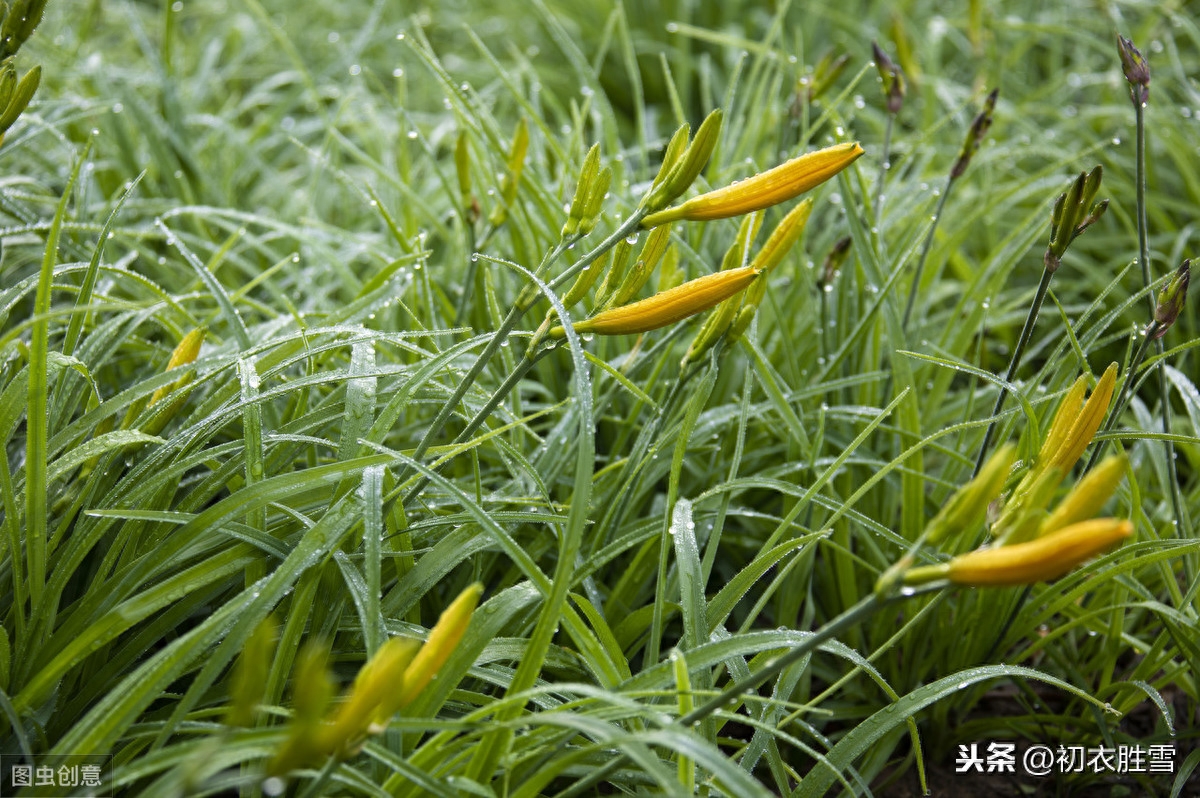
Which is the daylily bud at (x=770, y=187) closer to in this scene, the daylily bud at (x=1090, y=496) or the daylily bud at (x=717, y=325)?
the daylily bud at (x=717, y=325)

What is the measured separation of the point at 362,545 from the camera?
49.2 inches

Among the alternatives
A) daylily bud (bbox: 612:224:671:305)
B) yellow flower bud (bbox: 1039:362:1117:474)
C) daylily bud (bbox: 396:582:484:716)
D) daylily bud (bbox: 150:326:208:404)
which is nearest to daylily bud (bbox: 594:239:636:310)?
daylily bud (bbox: 612:224:671:305)

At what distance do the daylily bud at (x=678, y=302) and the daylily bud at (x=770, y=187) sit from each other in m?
0.07

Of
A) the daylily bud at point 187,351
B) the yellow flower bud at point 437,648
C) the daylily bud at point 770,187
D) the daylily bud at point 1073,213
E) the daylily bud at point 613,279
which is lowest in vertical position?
the yellow flower bud at point 437,648

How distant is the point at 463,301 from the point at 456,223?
649mm

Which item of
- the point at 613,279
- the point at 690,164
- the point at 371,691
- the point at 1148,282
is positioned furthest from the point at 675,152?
the point at 1148,282

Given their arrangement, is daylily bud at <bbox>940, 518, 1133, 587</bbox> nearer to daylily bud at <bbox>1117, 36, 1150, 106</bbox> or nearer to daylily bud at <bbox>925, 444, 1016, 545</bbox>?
daylily bud at <bbox>925, 444, 1016, 545</bbox>

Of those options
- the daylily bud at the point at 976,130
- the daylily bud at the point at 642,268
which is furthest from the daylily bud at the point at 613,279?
the daylily bud at the point at 976,130

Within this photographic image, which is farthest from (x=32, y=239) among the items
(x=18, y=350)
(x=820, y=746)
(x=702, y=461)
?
(x=820, y=746)

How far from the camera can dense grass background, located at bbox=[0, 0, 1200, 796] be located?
1.05m

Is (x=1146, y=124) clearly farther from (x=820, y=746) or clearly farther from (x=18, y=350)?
(x=18, y=350)

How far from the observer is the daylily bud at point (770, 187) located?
3.10 ft

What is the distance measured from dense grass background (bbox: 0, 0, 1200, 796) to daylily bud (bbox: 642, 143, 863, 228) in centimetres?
19
